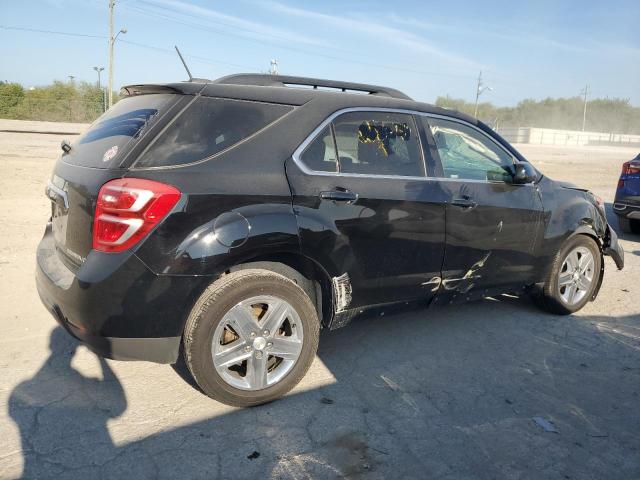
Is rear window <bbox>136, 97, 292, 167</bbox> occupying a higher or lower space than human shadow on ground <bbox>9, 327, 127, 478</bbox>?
higher

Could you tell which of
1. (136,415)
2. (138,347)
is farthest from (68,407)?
(138,347)

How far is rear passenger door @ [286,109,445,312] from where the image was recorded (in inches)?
126

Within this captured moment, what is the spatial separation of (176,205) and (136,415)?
47.2 inches

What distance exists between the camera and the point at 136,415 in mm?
2969

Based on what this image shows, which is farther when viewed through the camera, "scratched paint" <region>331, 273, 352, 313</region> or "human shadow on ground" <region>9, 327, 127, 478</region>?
"scratched paint" <region>331, 273, 352, 313</region>

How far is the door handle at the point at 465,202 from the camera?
151 inches

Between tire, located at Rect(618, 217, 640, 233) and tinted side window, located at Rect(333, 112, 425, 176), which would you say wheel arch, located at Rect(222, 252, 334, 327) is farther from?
tire, located at Rect(618, 217, 640, 233)

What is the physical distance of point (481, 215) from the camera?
4.01 m

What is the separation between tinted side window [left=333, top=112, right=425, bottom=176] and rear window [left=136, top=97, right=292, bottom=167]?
49 cm

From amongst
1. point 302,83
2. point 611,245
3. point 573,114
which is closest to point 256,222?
point 302,83

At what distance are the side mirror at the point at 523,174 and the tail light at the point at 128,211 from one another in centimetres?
274

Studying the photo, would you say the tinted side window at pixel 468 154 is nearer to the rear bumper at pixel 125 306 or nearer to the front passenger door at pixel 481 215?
the front passenger door at pixel 481 215

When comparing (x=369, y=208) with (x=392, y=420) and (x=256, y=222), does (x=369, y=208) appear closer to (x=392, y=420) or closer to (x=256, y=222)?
(x=256, y=222)

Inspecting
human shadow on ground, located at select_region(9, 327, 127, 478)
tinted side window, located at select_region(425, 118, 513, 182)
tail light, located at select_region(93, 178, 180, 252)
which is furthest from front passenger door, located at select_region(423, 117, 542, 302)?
human shadow on ground, located at select_region(9, 327, 127, 478)
